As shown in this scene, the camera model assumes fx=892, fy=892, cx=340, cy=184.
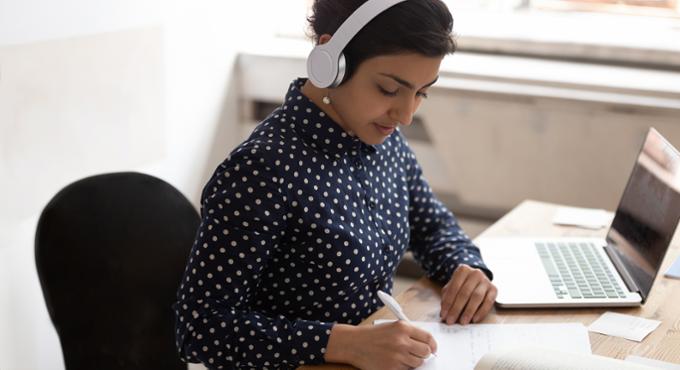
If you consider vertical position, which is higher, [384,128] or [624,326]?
[384,128]

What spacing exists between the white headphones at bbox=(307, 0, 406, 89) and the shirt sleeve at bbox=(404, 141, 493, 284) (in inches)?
15.5

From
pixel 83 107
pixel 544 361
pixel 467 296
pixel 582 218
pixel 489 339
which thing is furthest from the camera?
pixel 83 107

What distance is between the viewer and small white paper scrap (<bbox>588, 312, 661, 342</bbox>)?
4.49 feet

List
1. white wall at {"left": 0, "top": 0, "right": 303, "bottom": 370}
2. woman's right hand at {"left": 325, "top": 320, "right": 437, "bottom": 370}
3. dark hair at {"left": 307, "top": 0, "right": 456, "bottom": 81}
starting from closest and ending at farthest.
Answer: woman's right hand at {"left": 325, "top": 320, "right": 437, "bottom": 370} → dark hair at {"left": 307, "top": 0, "right": 456, "bottom": 81} → white wall at {"left": 0, "top": 0, "right": 303, "bottom": 370}

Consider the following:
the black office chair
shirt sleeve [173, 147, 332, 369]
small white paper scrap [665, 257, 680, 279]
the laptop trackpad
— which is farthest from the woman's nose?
small white paper scrap [665, 257, 680, 279]

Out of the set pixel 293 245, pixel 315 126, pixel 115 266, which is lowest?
pixel 115 266

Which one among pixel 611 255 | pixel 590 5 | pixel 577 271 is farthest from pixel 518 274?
pixel 590 5

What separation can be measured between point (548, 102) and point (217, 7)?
3.41 feet

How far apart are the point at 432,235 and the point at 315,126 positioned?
411mm

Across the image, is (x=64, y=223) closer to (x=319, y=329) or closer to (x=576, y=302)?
(x=319, y=329)

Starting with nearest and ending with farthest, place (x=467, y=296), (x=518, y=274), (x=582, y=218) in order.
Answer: (x=467, y=296) → (x=518, y=274) → (x=582, y=218)

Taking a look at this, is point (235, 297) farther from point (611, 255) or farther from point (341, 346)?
point (611, 255)

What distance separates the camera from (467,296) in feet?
4.74

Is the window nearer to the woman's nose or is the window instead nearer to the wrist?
the woman's nose
